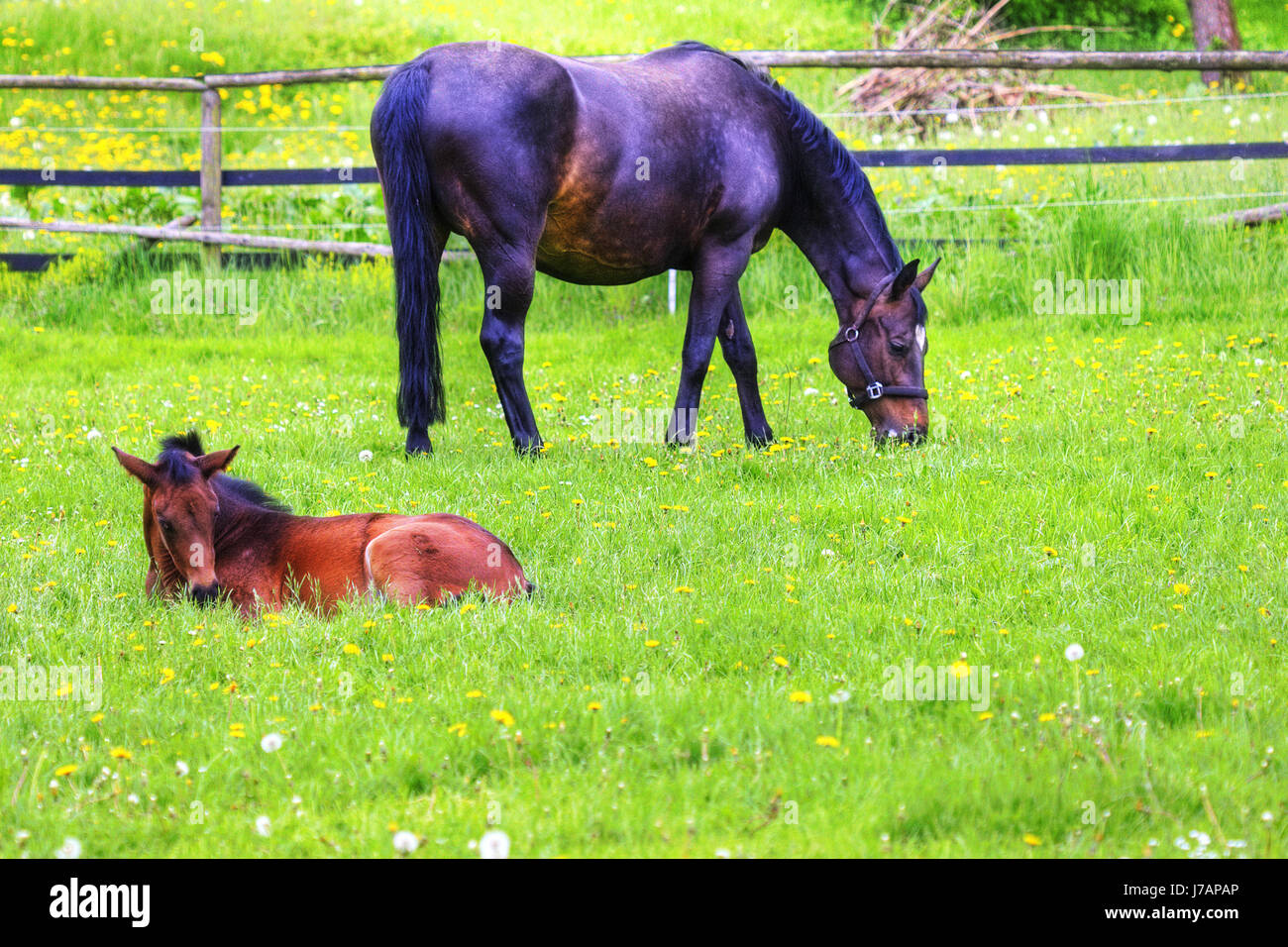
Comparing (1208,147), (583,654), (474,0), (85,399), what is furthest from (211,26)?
(583,654)

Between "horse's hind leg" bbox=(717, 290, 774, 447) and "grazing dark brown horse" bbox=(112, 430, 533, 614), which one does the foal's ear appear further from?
"horse's hind leg" bbox=(717, 290, 774, 447)

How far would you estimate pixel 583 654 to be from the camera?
160 inches

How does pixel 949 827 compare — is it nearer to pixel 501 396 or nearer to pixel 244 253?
pixel 501 396

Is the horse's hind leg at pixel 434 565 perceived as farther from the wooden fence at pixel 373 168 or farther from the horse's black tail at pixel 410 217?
the wooden fence at pixel 373 168

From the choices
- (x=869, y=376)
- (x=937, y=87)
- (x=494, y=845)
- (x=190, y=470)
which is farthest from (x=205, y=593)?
(x=937, y=87)

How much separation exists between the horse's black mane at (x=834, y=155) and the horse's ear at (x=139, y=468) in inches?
171

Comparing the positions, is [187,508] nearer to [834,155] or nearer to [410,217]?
[410,217]

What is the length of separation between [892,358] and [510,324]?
7.29 ft

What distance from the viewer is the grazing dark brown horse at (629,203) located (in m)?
6.43

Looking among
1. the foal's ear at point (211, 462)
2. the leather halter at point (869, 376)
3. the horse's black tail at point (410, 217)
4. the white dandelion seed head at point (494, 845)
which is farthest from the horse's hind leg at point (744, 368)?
the white dandelion seed head at point (494, 845)

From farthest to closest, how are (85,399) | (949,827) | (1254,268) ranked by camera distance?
(1254,268)
(85,399)
(949,827)

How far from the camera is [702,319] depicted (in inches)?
282

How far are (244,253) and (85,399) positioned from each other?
3.41 m

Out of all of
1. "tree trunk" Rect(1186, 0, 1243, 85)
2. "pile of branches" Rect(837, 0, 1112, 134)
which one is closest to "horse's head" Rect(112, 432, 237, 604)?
"pile of branches" Rect(837, 0, 1112, 134)
